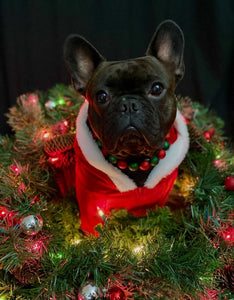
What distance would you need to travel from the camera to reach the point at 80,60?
1.09m

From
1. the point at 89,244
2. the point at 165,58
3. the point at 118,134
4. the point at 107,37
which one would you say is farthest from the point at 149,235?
the point at 107,37

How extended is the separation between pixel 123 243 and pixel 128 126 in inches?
13.9

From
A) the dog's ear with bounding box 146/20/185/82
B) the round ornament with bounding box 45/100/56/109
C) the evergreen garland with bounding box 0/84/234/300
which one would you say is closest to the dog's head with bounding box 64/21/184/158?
the dog's ear with bounding box 146/20/185/82

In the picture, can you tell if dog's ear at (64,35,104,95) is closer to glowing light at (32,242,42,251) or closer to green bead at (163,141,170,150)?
green bead at (163,141,170,150)

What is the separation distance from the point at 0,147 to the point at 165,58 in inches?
33.7

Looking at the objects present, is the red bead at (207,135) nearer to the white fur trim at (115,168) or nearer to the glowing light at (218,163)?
the glowing light at (218,163)

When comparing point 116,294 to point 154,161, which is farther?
point 154,161

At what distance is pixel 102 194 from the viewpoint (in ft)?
3.68

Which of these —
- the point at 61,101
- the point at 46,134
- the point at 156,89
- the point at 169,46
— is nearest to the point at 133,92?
the point at 156,89

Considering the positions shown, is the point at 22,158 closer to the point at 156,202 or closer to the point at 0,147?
the point at 0,147

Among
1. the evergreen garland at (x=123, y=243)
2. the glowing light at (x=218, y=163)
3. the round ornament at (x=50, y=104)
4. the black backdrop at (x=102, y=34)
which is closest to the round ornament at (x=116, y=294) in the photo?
the evergreen garland at (x=123, y=243)

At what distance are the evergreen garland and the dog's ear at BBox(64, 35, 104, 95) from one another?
0.92ft

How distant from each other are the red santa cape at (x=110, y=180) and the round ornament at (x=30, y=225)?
0.81ft

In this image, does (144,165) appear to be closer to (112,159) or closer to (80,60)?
(112,159)
